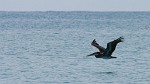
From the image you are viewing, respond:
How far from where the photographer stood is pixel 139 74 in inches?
1276

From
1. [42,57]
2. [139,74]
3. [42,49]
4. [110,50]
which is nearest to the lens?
[110,50]

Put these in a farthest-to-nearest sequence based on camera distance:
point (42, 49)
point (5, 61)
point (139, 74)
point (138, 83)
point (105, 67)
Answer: point (42, 49) < point (5, 61) < point (105, 67) < point (139, 74) < point (138, 83)

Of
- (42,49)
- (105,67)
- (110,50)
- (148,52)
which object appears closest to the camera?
(110,50)

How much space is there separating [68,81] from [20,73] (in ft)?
11.0

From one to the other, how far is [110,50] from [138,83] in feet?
20.5

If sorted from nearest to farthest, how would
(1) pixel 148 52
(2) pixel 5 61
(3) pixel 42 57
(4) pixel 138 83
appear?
1. (4) pixel 138 83
2. (2) pixel 5 61
3. (3) pixel 42 57
4. (1) pixel 148 52

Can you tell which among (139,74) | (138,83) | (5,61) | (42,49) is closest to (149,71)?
(139,74)

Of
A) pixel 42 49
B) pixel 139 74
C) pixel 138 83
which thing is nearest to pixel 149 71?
pixel 139 74

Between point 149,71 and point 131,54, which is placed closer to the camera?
point 149,71

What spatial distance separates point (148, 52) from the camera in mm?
44688

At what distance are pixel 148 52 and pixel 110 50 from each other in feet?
69.5

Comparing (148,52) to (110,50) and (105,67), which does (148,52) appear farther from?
(110,50)

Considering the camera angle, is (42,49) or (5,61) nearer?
(5,61)

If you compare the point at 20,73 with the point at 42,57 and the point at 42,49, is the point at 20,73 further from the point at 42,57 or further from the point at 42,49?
the point at 42,49
